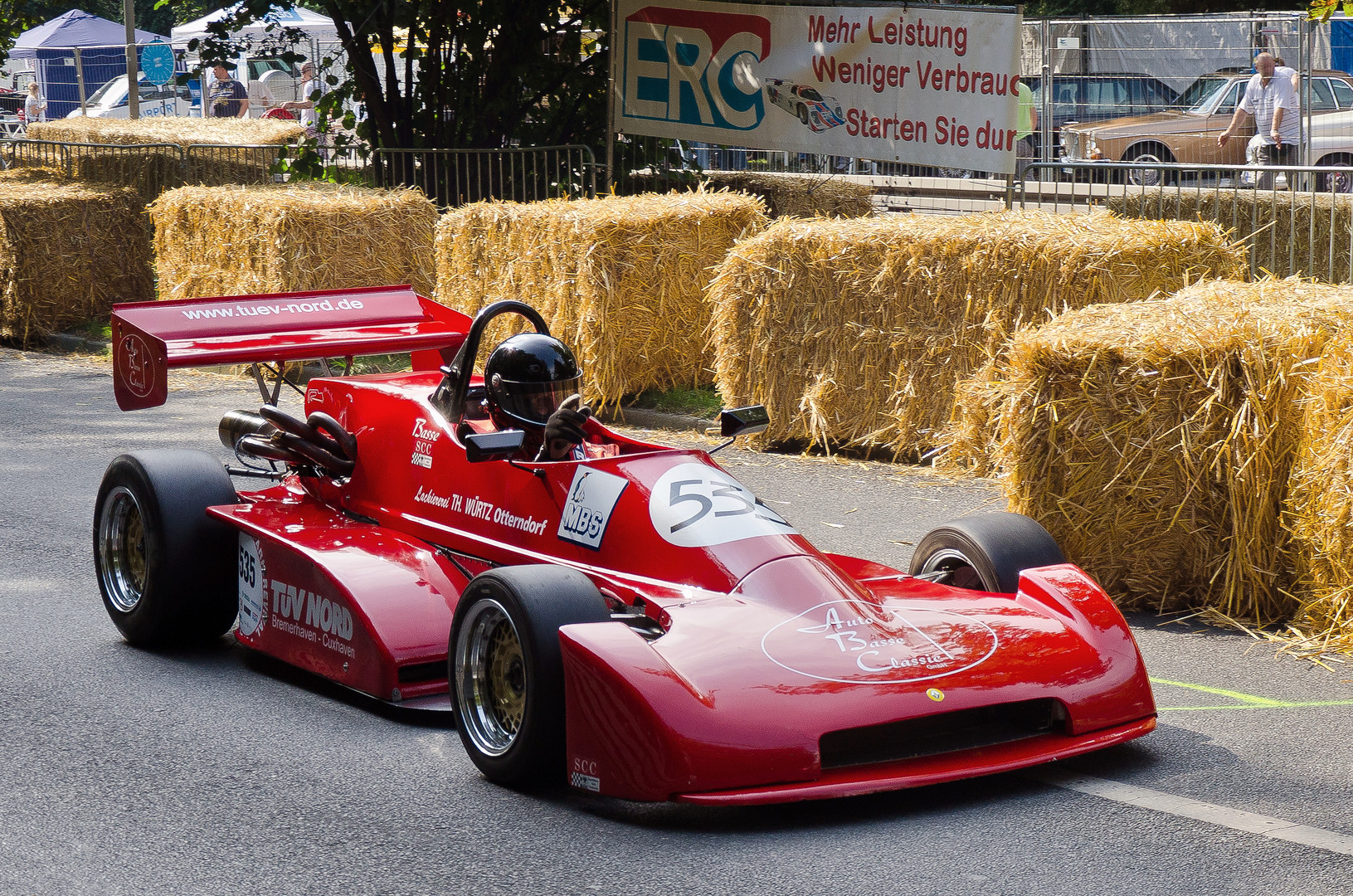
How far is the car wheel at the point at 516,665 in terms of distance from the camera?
439cm

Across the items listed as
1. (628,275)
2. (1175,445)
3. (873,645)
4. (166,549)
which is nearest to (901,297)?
(628,275)

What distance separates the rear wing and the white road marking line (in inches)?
132

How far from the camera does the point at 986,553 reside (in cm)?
541

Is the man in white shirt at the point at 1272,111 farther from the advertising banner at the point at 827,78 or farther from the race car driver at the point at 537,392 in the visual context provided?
the race car driver at the point at 537,392

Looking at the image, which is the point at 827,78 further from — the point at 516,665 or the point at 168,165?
the point at 516,665

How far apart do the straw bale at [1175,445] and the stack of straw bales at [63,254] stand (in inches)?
468

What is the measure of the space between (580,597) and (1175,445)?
310 cm

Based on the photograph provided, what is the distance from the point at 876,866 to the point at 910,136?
32.6 ft

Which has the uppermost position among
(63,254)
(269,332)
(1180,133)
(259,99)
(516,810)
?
(259,99)

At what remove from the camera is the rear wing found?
20.4ft

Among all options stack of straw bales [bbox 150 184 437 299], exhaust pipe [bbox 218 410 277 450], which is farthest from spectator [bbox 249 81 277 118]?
exhaust pipe [bbox 218 410 277 450]

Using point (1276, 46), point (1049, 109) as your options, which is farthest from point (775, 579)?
point (1276, 46)

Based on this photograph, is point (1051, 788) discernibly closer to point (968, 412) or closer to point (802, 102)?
point (968, 412)

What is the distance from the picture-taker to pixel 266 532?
18.9ft
